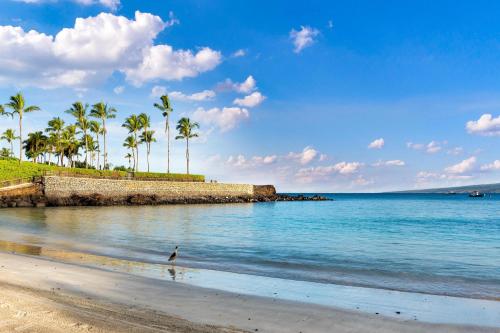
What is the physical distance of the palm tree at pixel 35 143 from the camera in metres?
105

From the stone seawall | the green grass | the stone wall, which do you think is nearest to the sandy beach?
the stone seawall

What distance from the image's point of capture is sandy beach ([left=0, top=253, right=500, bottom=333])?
27.0 ft

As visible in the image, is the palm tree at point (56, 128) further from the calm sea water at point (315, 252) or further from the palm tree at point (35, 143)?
the calm sea water at point (315, 252)

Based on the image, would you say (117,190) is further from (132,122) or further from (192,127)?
(192,127)

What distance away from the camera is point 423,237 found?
32.6m

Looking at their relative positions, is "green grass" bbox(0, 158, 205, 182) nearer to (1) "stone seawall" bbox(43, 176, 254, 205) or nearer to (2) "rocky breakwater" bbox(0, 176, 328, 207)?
(1) "stone seawall" bbox(43, 176, 254, 205)

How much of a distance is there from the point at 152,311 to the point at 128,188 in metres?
73.2

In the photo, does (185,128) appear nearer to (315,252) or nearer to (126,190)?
(126,190)

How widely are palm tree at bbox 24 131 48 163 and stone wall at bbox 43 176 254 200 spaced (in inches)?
1438

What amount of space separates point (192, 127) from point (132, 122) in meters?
14.8

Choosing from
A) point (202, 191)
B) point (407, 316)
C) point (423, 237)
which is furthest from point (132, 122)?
point (407, 316)

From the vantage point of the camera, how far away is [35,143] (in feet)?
351

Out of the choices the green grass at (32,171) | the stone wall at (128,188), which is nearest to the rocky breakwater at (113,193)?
the stone wall at (128,188)

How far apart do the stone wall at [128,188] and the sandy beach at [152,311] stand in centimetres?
6045
